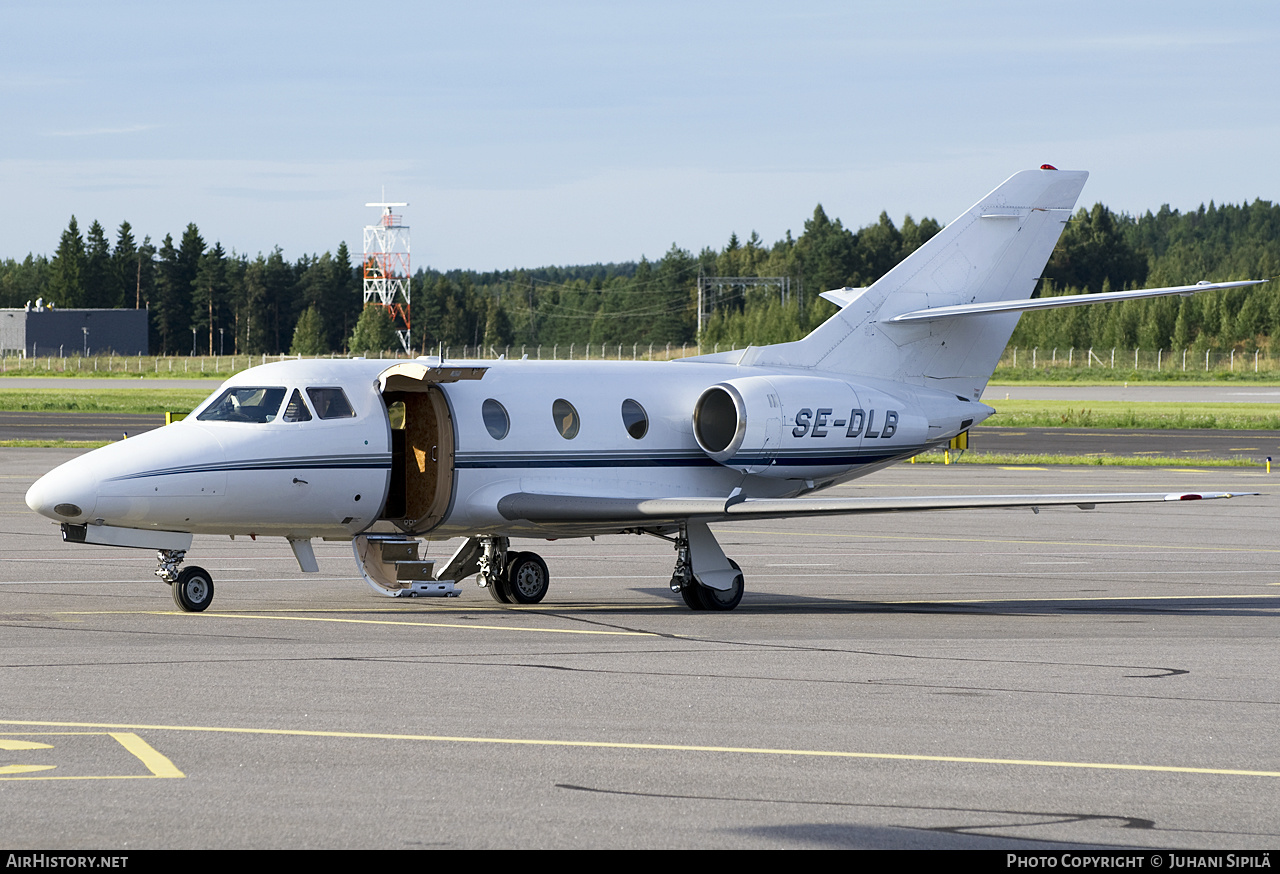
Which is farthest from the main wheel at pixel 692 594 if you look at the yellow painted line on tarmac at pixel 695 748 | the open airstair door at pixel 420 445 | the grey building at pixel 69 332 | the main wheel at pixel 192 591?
the grey building at pixel 69 332

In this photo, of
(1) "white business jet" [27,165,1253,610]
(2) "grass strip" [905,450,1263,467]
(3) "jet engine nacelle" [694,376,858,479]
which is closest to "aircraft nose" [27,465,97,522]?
(1) "white business jet" [27,165,1253,610]

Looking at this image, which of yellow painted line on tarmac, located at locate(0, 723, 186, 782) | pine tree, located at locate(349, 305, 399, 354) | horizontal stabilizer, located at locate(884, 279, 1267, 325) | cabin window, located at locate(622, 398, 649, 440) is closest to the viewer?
yellow painted line on tarmac, located at locate(0, 723, 186, 782)

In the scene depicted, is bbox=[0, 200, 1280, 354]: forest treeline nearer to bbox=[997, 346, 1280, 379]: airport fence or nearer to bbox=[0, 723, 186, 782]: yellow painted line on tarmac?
bbox=[997, 346, 1280, 379]: airport fence

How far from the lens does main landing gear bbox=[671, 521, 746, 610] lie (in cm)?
1830

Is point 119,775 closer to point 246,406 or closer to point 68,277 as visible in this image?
point 246,406

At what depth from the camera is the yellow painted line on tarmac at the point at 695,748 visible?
30.9ft

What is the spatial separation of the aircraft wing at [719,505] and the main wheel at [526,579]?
2.85 ft

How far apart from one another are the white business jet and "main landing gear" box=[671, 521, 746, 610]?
0.08 ft

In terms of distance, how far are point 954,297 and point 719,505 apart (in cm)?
570

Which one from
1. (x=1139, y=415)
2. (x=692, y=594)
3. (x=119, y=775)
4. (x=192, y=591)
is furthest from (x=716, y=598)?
(x=1139, y=415)

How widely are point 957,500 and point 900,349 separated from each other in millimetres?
4283

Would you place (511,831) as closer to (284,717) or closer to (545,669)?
(284,717)

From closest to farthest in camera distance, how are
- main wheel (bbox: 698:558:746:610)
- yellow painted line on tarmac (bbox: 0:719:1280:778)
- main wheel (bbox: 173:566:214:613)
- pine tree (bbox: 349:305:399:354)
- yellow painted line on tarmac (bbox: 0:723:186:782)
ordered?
yellow painted line on tarmac (bbox: 0:723:186:782) < yellow painted line on tarmac (bbox: 0:719:1280:778) < main wheel (bbox: 173:566:214:613) < main wheel (bbox: 698:558:746:610) < pine tree (bbox: 349:305:399:354)

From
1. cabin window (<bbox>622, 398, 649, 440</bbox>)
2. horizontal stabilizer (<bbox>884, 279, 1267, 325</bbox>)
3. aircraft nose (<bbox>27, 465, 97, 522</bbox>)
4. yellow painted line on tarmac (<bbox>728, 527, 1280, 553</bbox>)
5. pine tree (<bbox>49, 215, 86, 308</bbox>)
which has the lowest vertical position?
yellow painted line on tarmac (<bbox>728, 527, 1280, 553</bbox>)
